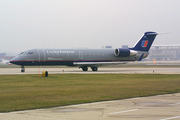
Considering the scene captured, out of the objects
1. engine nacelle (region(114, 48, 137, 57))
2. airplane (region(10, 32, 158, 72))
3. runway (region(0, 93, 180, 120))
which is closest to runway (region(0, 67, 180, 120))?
runway (region(0, 93, 180, 120))

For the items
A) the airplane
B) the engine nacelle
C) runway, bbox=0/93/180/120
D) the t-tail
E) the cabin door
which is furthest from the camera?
the t-tail

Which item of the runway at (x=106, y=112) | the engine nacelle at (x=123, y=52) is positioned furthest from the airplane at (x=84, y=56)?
the runway at (x=106, y=112)

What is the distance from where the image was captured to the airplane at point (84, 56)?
46.1 m

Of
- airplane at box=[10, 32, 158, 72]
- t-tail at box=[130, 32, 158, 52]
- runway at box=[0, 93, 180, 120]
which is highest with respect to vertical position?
t-tail at box=[130, 32, 158, 52]

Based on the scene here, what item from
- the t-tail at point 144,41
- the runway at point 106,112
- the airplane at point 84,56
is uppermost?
the t-tail at point 144,41

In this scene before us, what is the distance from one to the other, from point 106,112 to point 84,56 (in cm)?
3906

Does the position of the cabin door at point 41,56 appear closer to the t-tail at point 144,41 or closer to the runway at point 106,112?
the t-tail at point 144,41

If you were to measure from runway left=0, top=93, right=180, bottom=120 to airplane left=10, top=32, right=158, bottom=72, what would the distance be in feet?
110

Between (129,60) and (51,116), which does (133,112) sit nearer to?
(51,116)

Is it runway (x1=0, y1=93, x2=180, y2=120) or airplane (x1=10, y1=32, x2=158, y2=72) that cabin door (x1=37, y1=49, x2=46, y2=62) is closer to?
airplane (x1=10, y1=32, x2=158, y2=72)

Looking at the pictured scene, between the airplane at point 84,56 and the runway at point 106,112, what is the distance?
110 ft

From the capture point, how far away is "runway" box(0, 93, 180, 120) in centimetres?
1051

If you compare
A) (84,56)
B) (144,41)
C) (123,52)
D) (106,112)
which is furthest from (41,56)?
(106,112)

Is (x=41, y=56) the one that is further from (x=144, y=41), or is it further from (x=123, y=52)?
(x=144, y=41)
